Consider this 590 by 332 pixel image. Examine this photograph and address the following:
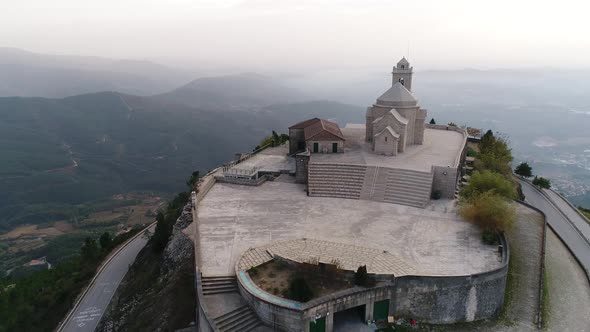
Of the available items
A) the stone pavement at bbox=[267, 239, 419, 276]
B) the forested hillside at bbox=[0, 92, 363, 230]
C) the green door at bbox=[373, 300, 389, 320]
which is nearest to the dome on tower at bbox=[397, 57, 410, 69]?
the stone pavement at bbox=[267, 239, 419, 276]

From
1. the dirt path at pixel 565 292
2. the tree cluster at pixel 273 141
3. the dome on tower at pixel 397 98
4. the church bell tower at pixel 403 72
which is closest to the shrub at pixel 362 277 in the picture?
the dirt path at pixel 565 292

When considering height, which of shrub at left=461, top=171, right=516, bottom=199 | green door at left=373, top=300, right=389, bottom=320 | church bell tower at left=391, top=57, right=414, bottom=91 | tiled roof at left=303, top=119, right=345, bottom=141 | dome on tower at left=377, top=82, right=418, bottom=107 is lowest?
green door at left=373, top=300, right=389, bottom=320

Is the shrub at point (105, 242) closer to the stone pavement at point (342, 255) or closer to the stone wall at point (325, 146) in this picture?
→ the stone wall at point (325, 146)

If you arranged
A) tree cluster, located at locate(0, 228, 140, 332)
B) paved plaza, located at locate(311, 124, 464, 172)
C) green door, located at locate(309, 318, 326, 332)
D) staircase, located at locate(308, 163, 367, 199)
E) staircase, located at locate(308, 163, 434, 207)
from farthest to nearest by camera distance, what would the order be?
1. paved plaza, located at locate(311, 124, 464, 172)
2. staircase, located at locate(308, 163, 367, 199)
3. tree cluster, located at locate(0, 228, 140, 332)
4. staircase, located at locate(308, 163, 434, 207)
5. green door, located at locate(309, 318, 326, 332)

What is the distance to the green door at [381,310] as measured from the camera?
17281 millimetres

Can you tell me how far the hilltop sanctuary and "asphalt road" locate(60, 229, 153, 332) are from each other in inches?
371

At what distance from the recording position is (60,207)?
109188mm

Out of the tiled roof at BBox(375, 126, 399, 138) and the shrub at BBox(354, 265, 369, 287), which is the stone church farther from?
the shrub at BBox(354, 265, 369, 287)

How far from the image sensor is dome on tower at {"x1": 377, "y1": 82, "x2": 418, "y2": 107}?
35562 mm

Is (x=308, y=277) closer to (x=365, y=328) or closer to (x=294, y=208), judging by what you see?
(x=365, y=328)

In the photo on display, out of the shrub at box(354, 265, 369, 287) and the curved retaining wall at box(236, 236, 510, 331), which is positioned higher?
the shrub at box(354, 265, 369, 287)

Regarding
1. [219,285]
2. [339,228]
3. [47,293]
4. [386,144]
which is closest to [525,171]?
[386,144]

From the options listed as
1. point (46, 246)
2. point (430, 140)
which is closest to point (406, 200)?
point (430, 140)

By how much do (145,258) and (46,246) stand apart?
65521mm
